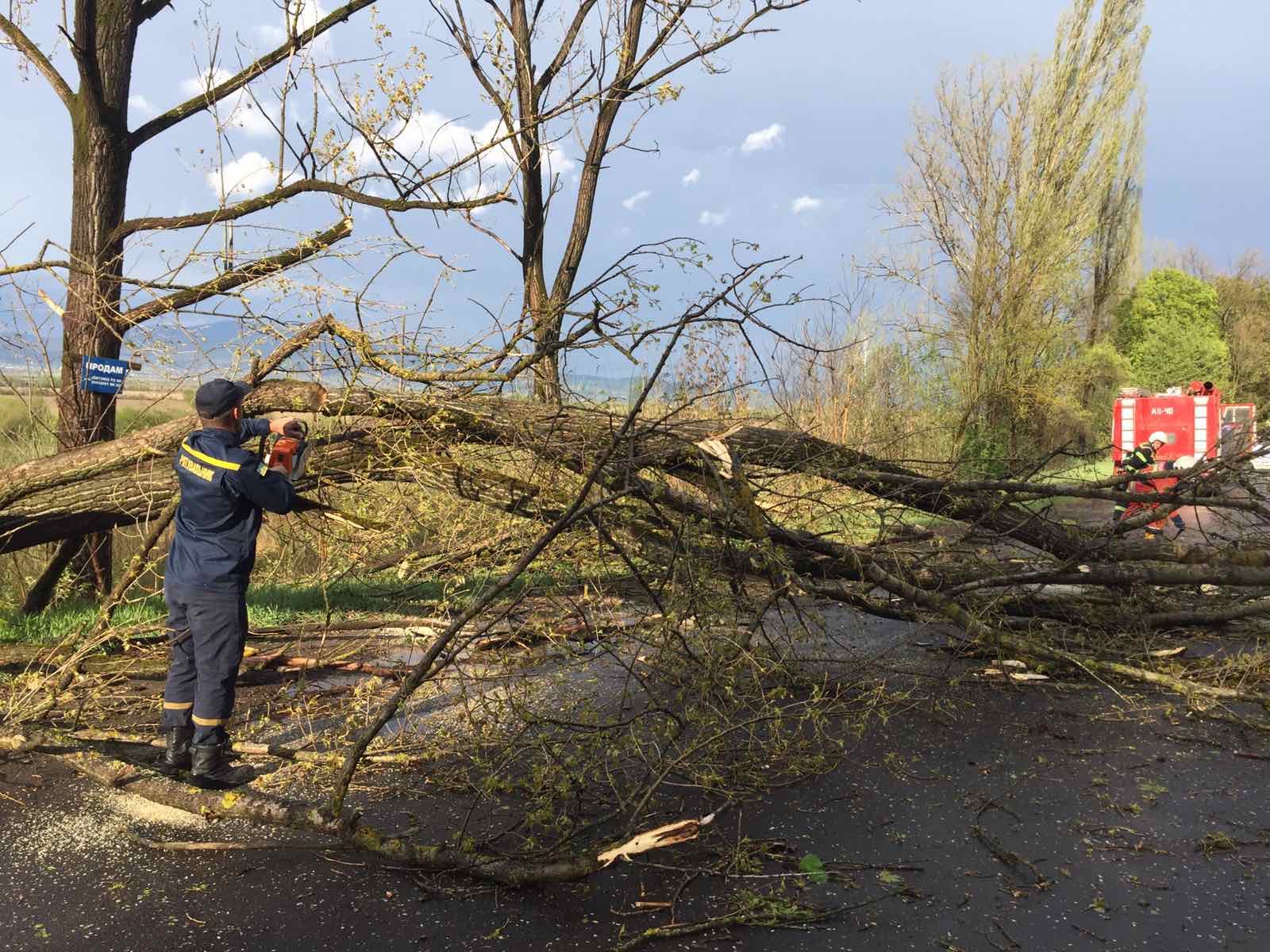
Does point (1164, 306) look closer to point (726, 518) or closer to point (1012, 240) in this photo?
point (1012, 240)

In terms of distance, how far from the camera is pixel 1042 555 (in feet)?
22.1

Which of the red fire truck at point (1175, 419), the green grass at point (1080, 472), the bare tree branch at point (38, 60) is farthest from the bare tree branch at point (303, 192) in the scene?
the red fire truck at point (1175, 419)

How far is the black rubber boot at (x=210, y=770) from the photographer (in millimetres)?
4039

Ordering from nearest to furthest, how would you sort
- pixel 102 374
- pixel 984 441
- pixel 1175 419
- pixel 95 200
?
1. pixel 102 374
2. pixel 95 200
3. pixel 1175 419
4. pixel 984 441

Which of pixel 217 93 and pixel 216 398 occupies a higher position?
pixel 217 93

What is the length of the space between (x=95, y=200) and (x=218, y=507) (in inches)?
185

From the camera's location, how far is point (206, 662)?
415 cm

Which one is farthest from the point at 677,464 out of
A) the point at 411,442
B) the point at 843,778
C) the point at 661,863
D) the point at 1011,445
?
the point at 1011,445

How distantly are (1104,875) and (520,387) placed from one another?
13.1 ft

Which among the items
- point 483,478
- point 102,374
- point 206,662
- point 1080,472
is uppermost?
point 102,374

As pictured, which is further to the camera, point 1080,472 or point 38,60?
point 1080,472

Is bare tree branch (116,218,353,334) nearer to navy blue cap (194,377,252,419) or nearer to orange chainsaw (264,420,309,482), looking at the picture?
navy blue cap (194,377,252,419)

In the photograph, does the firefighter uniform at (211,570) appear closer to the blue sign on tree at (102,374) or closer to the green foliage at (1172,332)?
the blue sign on tree at (102,374)

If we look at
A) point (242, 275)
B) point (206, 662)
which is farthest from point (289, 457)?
point (242, 275)
